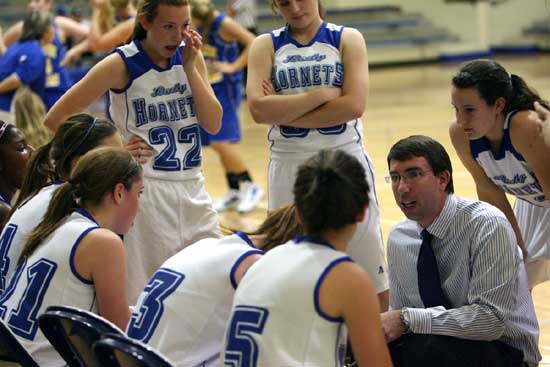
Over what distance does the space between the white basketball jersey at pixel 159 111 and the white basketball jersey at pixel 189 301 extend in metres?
1.31

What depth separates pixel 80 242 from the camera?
3143 mm

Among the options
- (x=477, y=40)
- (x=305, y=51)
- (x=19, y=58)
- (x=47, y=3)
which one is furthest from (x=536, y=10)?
(x=305, y=51)

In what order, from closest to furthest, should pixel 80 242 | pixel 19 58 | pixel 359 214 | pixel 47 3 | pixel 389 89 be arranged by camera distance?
pixel 359 214 → pixel 80 242 → pixel 19 58 → pixel 47 3 → pixel 389 89

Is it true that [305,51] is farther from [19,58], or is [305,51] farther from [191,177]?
[19,58]

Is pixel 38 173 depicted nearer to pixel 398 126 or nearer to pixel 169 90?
pixel 169 90

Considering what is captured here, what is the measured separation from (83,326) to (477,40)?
18.3 metres

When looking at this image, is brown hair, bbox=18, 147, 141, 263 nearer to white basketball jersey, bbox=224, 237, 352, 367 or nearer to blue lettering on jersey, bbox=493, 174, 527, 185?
white basketball jersey, bbox=224, 237, 352, 367

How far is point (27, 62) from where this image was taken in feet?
27.8

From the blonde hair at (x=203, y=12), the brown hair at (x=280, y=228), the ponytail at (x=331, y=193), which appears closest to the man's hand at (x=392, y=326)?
the brown hair at (x=280, y=228)

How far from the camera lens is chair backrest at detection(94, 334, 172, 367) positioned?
2432 millimetres

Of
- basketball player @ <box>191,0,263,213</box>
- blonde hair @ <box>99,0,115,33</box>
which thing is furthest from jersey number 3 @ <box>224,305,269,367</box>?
blonde hair @ <box>99,0,115,33</box>

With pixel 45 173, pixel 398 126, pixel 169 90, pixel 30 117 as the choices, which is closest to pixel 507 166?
pixel 169 90

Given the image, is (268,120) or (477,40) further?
(477,40)

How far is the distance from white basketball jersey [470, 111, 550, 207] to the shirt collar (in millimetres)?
675
